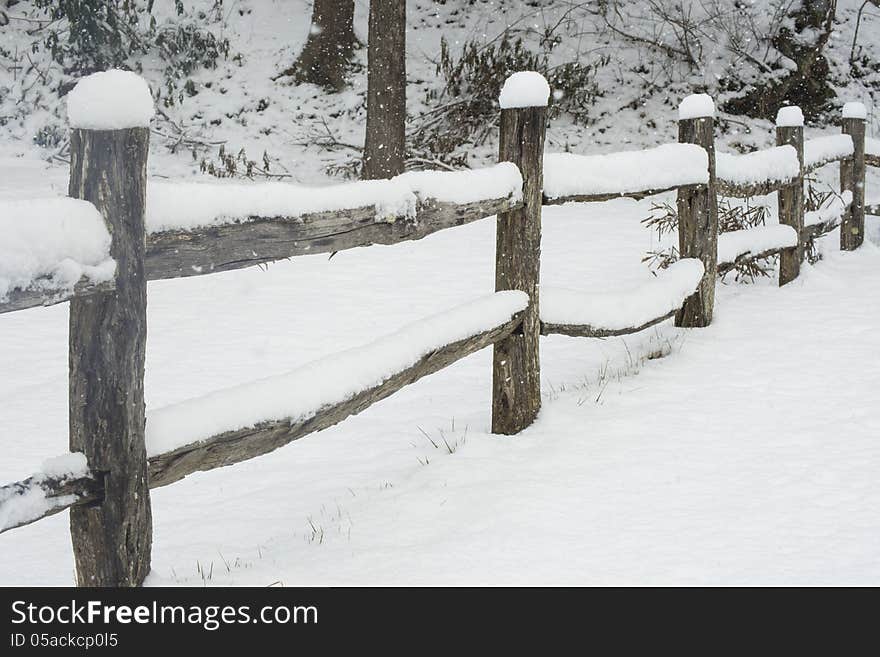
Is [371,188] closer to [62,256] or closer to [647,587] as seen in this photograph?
[62,256]

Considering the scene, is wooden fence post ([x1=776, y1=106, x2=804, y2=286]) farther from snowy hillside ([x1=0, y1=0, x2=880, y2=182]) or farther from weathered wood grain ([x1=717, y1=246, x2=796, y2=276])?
snowy hillside ([x1=0, y1=0, x2=880, y2=182])

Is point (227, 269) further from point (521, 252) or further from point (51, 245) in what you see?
point (521, 252)

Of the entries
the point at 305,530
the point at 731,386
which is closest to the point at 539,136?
the point at 731,386

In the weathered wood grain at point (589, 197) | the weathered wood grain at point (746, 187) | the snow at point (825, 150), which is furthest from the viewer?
the snow at point (825, 150)

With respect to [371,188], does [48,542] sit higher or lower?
lower

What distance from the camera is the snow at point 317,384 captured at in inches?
108

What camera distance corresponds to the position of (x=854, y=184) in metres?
8.82

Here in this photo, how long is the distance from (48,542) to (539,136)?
2787 mm

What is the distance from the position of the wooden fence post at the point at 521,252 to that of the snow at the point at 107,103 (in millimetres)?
2089

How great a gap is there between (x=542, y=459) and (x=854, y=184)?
20.7 feet

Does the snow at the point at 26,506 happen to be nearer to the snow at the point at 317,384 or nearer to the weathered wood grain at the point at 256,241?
the snow at the point at 317,384

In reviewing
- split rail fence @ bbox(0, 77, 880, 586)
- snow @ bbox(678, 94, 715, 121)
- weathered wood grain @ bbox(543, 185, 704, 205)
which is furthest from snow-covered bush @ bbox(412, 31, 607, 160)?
weathered wood grain @ bbox(543, 185, 704, 205)

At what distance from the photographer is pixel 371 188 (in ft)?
11.1

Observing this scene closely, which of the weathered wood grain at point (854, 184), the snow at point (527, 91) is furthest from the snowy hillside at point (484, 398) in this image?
the snow at point (527, 91)
